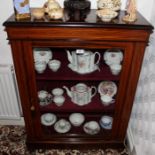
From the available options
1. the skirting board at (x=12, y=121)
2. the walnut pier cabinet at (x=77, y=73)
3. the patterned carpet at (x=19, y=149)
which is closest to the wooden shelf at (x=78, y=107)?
the walnut pier cabinet at (x=77, y=73)

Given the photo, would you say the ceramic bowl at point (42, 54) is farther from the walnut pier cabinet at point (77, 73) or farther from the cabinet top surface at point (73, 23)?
the cabinet top surface at point (73, 23)

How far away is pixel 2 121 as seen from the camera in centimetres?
193

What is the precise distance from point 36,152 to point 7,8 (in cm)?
117

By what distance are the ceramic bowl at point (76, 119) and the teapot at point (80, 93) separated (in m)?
0.19

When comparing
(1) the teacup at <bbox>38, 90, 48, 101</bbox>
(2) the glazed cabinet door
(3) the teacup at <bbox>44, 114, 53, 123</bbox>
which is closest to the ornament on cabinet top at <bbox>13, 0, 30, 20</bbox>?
(2) the glazed cabinet door

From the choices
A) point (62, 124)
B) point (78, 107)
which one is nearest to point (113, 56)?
point (78, 107)

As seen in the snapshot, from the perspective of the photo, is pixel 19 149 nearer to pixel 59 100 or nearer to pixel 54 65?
pixel 59 100

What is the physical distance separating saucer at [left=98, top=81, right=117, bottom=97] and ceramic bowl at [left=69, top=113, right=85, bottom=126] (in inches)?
11.4

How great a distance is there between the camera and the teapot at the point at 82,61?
4.45 feet

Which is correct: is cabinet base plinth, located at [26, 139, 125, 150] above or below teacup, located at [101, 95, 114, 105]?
below

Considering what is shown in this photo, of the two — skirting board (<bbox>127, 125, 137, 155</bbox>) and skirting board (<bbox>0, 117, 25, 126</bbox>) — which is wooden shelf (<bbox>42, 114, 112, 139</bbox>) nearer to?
skirting board (<bbox>127, 125, 137, 155</bbox>)

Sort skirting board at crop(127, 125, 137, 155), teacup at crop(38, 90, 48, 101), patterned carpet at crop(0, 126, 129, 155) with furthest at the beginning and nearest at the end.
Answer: patterned carpet at crop(0, 126, 129, 155), skirting board at crop(127, 125, 137, 155), teacup at crop(38, 90, 48, 101)

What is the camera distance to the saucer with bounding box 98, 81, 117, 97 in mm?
1485

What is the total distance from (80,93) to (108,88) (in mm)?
214
